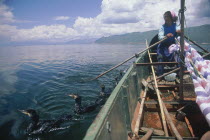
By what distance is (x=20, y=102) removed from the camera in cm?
1159

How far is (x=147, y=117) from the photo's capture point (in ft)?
15.4

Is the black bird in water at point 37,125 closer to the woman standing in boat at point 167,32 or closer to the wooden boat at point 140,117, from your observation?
the wooden boat at point 140,117

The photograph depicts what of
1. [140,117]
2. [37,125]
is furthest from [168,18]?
[37,125]

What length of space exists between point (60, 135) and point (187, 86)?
5999mm

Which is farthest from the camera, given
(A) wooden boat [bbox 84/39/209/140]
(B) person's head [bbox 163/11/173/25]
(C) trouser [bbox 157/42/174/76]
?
(C) trouser [bbox 157/42/174/76]

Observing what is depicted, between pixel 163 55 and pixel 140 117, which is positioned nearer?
pixel 140 117

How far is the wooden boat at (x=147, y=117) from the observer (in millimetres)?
2305

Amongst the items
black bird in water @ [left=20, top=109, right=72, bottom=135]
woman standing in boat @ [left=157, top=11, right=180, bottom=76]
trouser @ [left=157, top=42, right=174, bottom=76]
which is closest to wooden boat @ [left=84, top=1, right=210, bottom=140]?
trouser @ [left=157, top=42, right=174, bottom=76]

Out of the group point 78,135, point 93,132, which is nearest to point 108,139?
point 93,132

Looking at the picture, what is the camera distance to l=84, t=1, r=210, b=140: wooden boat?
7.56 ft

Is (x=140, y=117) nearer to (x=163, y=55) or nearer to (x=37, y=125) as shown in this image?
(x=163, y=55)

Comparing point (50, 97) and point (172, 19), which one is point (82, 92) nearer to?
point (50, 97)

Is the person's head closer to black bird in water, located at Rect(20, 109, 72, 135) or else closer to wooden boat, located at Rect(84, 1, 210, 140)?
wooden boat, located at Rect(84, 1, 210, 140)

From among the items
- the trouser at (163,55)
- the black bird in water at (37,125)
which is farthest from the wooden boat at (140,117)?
the black bird in water at (37,125)
